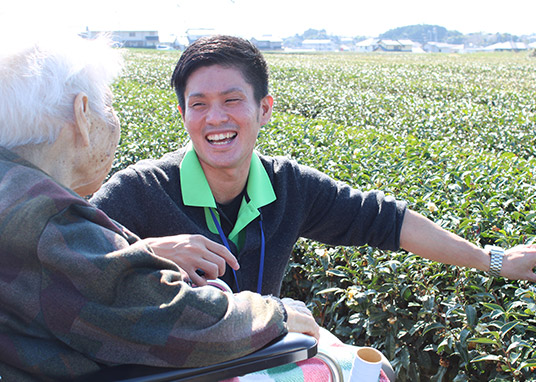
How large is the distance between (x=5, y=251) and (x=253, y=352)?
0.60 metres

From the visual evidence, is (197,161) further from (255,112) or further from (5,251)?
(5,251)

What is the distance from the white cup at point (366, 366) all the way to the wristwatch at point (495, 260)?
89 centimetres

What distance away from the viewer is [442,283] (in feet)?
7.68

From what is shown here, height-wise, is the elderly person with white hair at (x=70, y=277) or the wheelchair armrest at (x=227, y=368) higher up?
the elderly person with white hair at (x=70, y=277)

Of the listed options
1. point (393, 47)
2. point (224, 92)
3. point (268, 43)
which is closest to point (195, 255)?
point (224, 92)

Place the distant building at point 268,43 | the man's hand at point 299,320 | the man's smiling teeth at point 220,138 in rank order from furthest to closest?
1. the distant building at point 268,43
2. the man's smiling teeth at point 220,138
3. the man's hand at point 299,320

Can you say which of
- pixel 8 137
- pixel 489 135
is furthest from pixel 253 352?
pixel 489 135

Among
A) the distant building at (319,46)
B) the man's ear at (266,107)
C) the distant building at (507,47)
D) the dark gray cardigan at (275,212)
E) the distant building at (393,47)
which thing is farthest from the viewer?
the distant building at (319,46)

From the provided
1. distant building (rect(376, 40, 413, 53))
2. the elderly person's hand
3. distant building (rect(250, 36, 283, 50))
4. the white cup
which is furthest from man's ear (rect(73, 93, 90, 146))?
distant building (rect(376, 40, 413, 53))

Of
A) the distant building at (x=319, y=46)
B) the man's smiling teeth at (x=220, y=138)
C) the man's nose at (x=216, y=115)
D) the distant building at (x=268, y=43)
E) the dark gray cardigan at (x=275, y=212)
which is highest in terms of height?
the distant building at (x=319, y=46)

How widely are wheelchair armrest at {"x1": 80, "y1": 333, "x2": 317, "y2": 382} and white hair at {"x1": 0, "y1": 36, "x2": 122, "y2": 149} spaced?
0.58 metres

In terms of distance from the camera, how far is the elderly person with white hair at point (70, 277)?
1.07 m

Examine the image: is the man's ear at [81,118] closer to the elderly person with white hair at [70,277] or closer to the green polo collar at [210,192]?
the elderly person with white hair at [70,277]

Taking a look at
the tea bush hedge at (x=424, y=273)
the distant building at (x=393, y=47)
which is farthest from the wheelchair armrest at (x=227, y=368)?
the distant building at (x=393, y=47)
